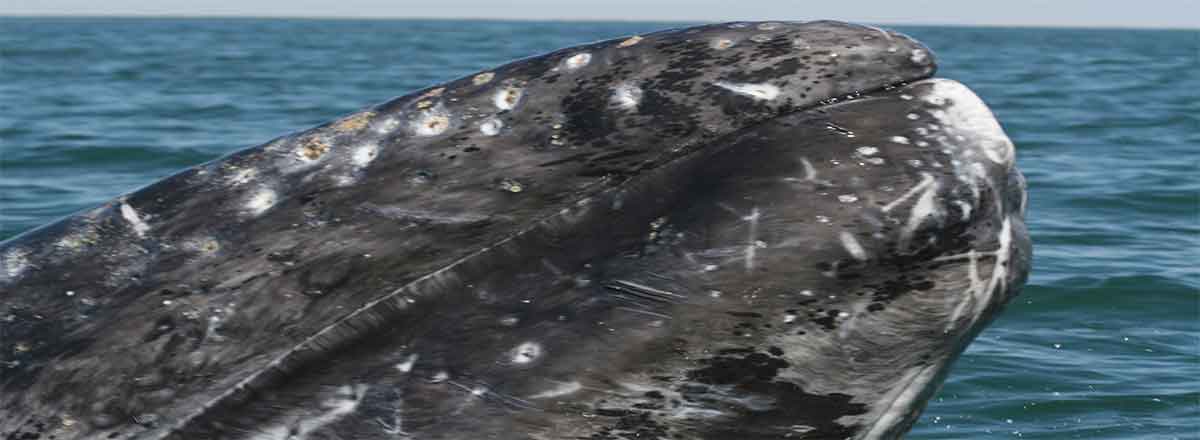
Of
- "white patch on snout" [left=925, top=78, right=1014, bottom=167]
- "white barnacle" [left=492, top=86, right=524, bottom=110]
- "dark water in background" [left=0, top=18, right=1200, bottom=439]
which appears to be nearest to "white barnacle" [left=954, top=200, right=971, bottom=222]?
"white patch on snout" [left=925, top=78, right=1014, bottom=167]

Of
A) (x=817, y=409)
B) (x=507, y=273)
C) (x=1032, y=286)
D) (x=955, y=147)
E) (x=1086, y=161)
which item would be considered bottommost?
(x=1086, y=161)

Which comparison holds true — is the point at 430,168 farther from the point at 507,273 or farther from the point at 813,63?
the point at 813,63

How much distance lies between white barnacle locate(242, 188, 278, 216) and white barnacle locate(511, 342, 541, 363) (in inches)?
24.9

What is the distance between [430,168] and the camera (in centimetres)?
343

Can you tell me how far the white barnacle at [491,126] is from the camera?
348cm

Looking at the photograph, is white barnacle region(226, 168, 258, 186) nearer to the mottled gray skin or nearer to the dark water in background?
the mottled gray skin

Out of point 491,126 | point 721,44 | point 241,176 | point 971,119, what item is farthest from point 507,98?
point 971,119

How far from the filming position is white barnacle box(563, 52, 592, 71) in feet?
11.8

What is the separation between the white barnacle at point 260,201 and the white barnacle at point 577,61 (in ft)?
2.30

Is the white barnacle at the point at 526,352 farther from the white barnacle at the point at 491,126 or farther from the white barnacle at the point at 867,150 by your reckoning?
the white barnacle at the point at 867,150

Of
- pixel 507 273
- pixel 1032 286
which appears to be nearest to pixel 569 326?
pixel 507 273

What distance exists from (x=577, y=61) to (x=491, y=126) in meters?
0.26

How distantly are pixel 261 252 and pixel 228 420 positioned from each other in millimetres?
353

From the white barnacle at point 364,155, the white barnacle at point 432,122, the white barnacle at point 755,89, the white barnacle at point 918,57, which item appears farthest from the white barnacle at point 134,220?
the white barnacle at point 918,57
